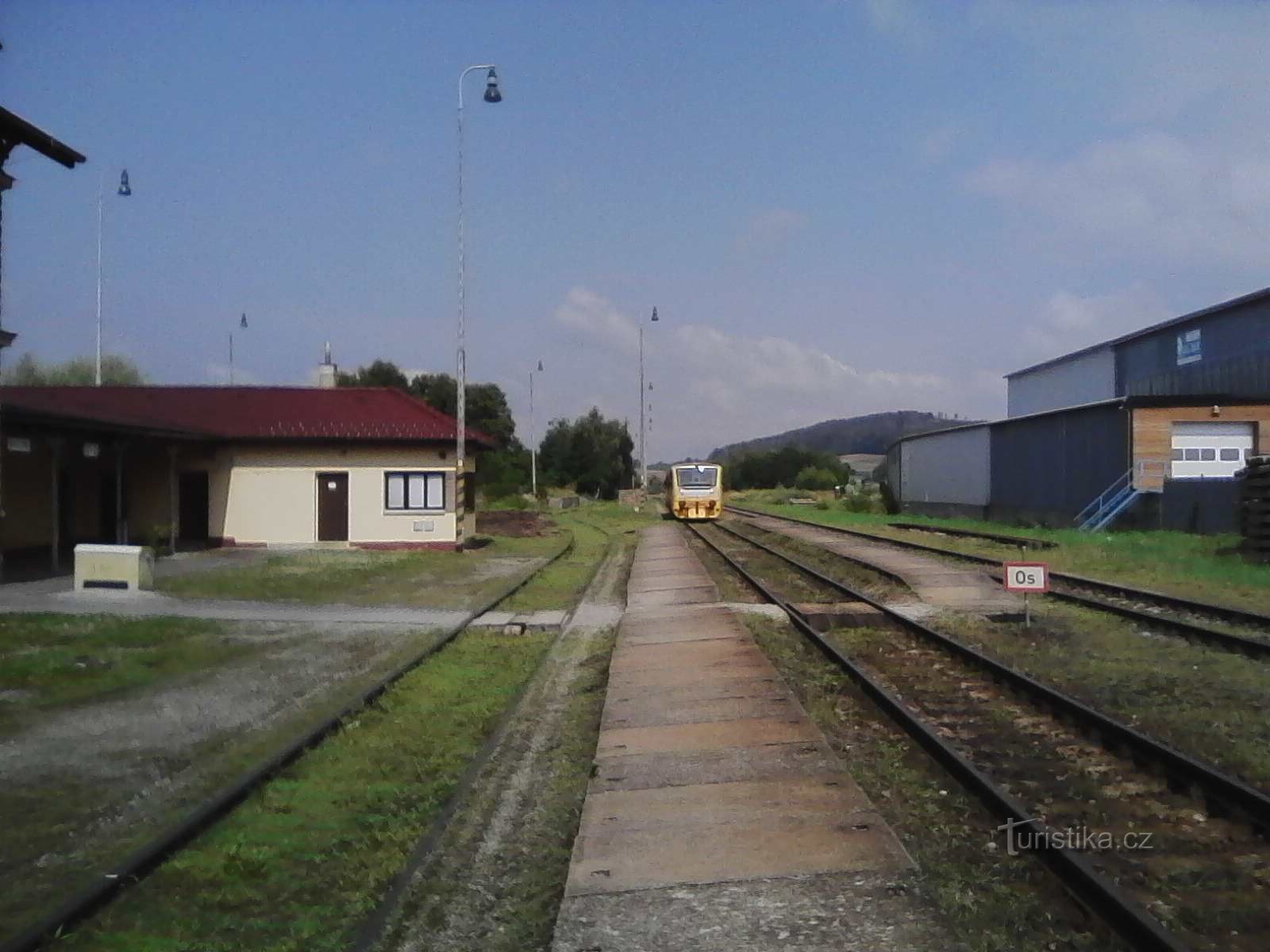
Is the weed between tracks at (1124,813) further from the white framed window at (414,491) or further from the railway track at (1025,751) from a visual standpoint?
the white framed window at (414,491)

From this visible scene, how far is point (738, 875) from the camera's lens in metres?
5.57

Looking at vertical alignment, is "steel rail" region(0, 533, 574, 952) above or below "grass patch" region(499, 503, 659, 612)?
below

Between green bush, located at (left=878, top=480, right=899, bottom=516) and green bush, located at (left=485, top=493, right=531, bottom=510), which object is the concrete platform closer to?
green bush, located at (left=485, top=493, right=531, bottom=510)

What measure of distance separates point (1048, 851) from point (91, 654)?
10.8 m

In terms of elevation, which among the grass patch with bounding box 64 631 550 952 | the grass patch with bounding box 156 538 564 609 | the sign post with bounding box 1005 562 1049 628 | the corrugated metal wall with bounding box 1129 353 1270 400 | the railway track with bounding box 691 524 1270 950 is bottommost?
the grass patch with bounding box 64 631 550 952

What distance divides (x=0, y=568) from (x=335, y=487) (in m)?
11.6

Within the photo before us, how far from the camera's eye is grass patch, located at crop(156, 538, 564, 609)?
64.8 feet

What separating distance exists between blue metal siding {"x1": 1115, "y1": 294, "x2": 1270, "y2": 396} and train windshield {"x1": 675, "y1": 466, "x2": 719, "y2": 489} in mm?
21264

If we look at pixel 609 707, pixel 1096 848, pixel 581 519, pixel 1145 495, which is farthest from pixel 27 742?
pixel 581 519

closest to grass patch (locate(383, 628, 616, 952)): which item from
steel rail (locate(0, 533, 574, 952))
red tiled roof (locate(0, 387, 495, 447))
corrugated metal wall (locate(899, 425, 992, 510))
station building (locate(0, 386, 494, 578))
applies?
steel rail (locate(0, 533, 574, 952))

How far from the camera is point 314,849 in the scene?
6.58 meters

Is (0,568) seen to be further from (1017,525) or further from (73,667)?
(1017,525)

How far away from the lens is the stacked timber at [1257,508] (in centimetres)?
2288

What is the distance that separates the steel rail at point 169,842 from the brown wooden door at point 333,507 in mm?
22244
